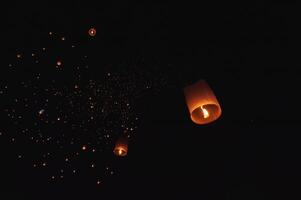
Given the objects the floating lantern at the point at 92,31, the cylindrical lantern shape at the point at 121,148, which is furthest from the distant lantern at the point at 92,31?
the cylindrical lantern shape at the point at 121,148

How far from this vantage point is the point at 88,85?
3.64 m

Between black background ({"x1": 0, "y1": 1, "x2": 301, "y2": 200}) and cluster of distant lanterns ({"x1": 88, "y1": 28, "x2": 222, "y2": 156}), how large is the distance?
1.00m

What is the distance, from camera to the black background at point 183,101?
124 inches

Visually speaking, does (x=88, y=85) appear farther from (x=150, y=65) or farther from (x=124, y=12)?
(x=124, y=12)

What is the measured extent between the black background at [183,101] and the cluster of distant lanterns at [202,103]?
1.00 m

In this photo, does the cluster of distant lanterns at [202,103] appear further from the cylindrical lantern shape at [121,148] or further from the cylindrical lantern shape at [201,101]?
the cylindrical lantern shape at [121,148]

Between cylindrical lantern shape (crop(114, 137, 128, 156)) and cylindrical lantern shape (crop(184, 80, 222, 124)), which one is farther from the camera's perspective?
cylindrical lantern shape (crop(114, 137, 128, 156))

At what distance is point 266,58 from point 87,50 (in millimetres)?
1644

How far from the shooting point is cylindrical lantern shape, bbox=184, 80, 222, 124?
2.22m

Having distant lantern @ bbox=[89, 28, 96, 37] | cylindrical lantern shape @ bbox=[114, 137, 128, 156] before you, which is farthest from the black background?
cylindrical lantern shape @ bbox=[114, 137, 128, 156]

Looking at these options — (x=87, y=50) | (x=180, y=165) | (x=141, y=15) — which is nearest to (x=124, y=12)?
(x=141, y=15)

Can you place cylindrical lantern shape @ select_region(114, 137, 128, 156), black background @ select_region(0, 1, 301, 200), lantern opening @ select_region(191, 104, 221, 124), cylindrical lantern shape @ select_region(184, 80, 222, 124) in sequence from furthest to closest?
cylindrical lantern shape @ select_region(114, 137, 128, 156)
black background @ select_region(0, 1, 301, 200)
lantern opening @ select_region(191, 104, 221, 124)
cylindrical lantern shape @ select_region(184, 80, 222, 124)

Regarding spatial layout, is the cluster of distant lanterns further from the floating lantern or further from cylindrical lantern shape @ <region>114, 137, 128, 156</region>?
cylindrical lantern shape @ <region>114, 137, 128, 156</region>

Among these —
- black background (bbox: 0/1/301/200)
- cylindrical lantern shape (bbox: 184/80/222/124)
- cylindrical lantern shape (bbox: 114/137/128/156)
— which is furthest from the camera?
cylindrical lantern shape (bbox: 114/137/128/156)
